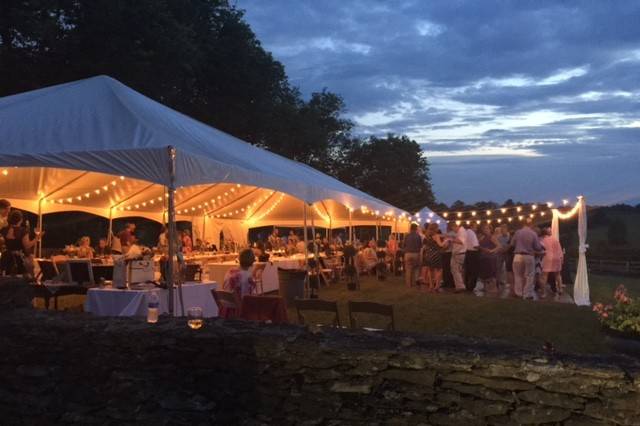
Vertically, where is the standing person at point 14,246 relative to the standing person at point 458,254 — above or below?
above

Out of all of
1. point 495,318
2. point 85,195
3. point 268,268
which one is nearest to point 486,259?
point 495,318

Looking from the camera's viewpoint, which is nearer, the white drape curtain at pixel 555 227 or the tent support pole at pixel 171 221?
the tent support pole at pixel 171 221

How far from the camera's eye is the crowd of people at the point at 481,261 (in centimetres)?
1302

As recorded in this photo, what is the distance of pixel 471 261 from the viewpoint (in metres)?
14.8

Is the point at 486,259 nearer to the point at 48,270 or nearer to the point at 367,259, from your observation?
the point at 367,259

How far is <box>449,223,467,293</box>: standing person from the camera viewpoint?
1438 centimetres

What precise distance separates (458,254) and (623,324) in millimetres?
7836

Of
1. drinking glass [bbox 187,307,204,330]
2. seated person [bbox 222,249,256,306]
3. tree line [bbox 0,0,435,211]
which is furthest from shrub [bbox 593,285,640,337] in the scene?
tree line [bbox 0,0,435,211]

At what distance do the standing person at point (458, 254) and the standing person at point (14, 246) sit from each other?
937 cm

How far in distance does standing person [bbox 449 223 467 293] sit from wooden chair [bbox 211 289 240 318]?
8.56m

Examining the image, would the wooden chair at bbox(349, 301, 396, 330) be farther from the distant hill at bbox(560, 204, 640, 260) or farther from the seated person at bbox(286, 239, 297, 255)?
the distant hill at bbox(560, 204, 640, 260)

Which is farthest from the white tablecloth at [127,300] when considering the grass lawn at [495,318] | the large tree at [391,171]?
the large tree at [391,171]

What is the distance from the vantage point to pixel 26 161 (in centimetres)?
747

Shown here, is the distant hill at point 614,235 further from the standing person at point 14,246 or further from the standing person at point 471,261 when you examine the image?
the standing person at point 14,246
